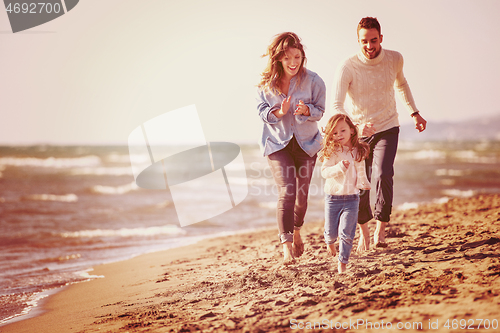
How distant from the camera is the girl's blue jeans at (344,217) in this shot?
2979 mm

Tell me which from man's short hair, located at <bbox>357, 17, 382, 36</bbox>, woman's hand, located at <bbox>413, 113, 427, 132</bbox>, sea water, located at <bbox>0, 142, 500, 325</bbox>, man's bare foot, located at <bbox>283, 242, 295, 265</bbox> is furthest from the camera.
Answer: sea water, located at <bbox>0, 142, 500, 325</bbox>

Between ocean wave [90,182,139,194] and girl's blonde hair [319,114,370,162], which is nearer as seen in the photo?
girl's blonde hair [319,114,370,162]

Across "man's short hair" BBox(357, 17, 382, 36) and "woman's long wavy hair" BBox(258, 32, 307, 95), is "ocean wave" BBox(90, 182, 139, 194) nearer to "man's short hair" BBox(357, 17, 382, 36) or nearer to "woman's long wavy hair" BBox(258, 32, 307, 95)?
"woman's long wavy hair" BBox(258, 32, 307, 95)

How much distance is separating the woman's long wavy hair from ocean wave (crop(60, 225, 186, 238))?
4.61m

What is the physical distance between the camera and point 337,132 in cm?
308

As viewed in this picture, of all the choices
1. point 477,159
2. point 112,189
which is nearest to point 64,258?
point 112,189

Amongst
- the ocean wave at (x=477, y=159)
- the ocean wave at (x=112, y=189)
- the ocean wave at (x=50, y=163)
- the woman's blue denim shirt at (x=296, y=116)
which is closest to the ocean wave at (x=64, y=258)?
the woman's blue denim shirt at (x=296, y=116)

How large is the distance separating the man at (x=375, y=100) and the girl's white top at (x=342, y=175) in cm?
37

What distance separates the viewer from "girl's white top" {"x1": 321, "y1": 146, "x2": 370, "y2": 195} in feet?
9.82

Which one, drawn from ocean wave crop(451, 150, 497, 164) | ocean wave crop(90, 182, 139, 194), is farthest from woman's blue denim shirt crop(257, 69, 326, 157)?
ocean wave crop(451, 150, 497, 164)

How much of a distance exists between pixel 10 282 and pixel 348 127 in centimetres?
409

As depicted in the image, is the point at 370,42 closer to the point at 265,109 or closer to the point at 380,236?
the point at 265,109

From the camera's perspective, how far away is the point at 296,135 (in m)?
3.34

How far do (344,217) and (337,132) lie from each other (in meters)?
0.64
